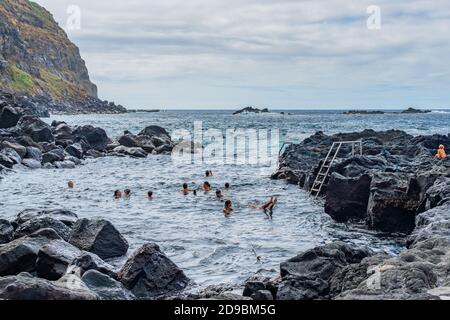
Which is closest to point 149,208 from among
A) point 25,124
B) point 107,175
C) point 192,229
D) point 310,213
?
point 192,229

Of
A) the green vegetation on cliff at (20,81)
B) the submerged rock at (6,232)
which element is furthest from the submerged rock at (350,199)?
the green vegetation on cliff at (20,81)

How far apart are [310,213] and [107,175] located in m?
17.4

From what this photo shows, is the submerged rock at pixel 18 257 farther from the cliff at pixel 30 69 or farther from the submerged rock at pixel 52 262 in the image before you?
the cliff at pixel 30 69

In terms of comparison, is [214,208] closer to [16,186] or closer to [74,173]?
[16,186]

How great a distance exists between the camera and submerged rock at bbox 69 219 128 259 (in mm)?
13875

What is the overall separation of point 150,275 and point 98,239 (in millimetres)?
3182

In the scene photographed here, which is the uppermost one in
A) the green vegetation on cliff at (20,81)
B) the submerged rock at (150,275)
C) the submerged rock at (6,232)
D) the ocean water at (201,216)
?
the green vegetation on cliff at (20,81)

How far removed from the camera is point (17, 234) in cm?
1419

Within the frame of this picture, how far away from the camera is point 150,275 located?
11414 mm

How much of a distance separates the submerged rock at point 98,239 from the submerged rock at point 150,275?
8.30ft

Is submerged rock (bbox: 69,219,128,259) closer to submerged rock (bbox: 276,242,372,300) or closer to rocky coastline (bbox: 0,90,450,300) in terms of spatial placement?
rocky coastline (bbox: 0,90,450,300)

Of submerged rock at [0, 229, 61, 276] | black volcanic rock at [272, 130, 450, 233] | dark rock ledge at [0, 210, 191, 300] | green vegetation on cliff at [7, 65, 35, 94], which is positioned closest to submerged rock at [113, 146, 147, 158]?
black volcanic rock at [272, 130, 450, 233]

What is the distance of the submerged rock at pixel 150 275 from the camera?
36.7ft

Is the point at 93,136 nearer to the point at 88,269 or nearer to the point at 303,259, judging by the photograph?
the point at 88,269
